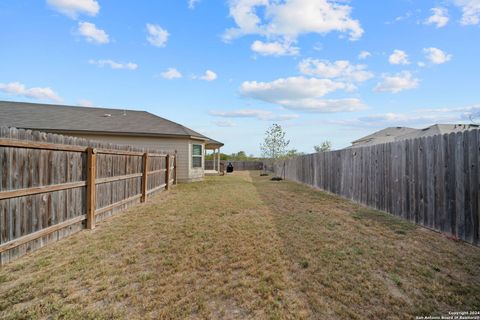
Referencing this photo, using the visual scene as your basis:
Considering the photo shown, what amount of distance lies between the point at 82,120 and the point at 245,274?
1367cm

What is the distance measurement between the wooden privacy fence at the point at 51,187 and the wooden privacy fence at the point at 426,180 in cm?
647

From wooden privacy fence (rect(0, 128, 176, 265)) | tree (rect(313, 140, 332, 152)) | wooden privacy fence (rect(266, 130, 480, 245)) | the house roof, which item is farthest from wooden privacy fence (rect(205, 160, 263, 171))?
wooden privacy fence (rect(0, 128, 176, 265))

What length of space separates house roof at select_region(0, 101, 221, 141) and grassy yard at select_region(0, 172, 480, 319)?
8.70m

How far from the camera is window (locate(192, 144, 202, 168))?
14.0m

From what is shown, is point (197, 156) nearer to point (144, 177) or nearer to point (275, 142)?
point (144, 177)

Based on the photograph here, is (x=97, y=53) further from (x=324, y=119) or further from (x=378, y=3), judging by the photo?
(x=324, y=119)

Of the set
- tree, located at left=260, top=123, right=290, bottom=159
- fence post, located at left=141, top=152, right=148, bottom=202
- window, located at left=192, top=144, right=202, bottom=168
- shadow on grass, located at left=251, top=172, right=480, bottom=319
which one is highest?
tree, located at left=260, top=123, right=290, bottom=159

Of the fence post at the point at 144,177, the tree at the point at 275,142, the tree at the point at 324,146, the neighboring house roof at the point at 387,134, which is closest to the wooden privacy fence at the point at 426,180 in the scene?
the fence post at the point at 144,177

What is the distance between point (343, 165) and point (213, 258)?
6815 millimetres

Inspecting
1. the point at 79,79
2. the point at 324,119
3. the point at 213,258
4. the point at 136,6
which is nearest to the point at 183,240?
the point at 213,258

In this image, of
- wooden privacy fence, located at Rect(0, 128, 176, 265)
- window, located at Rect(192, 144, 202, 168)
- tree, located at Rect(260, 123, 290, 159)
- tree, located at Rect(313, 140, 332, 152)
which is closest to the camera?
wooden privacy fence, located at Rect(0, 128, 176, 265)

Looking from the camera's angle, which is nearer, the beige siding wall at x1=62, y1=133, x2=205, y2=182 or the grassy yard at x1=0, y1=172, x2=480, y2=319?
the grassy yard at x1=0, y1=172, x2=480, y2=319

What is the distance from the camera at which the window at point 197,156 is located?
551 inches

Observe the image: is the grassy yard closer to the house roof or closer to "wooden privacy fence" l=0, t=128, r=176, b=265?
"wooden privacy fence" l=0, t=128, r=176, b=265
